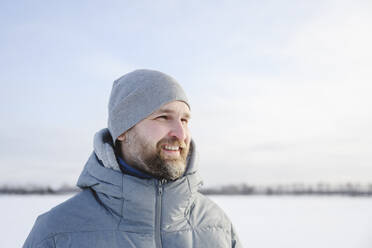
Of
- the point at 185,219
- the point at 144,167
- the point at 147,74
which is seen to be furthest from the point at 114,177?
the point at 147,74

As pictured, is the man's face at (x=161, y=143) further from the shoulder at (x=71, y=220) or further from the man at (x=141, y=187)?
the shoulder at (x=71, y=220)

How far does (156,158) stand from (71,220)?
523 mm

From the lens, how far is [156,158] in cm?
193

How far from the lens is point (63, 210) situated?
6.07 feet

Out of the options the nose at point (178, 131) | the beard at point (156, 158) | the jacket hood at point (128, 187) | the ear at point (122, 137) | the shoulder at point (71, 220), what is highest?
the nose at point (178, 131)

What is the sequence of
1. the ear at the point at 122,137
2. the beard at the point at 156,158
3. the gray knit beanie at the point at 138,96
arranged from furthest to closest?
1. the ear at the point at 122,137
2. the gray knit beanie at the point at 138,96
3. the beard at the point at 156,158

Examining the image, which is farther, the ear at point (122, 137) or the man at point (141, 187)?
the ear at point (122, 137)

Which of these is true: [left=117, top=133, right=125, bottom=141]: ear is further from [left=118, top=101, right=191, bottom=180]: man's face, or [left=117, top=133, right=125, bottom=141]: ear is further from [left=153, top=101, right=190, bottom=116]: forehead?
[left=153, top=101, right=190, bottom=116]: forehead

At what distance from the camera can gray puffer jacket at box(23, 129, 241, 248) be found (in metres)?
1.78

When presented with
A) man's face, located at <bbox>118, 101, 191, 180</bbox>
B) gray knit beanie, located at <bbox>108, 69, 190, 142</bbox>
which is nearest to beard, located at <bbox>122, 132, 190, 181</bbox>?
man's face, located at <bbox>118, 101, 191, 180</bbox>

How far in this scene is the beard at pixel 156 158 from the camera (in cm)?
190

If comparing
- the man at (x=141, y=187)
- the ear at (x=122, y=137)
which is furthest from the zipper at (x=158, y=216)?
the ear at (x=122, y=137)

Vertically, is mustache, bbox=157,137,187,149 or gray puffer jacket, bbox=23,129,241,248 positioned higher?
mustache, bbox=157,137,187,149

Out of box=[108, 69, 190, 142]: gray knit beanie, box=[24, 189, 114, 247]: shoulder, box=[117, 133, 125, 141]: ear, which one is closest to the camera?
box=[24, 189, 114, 247]: shoulder
